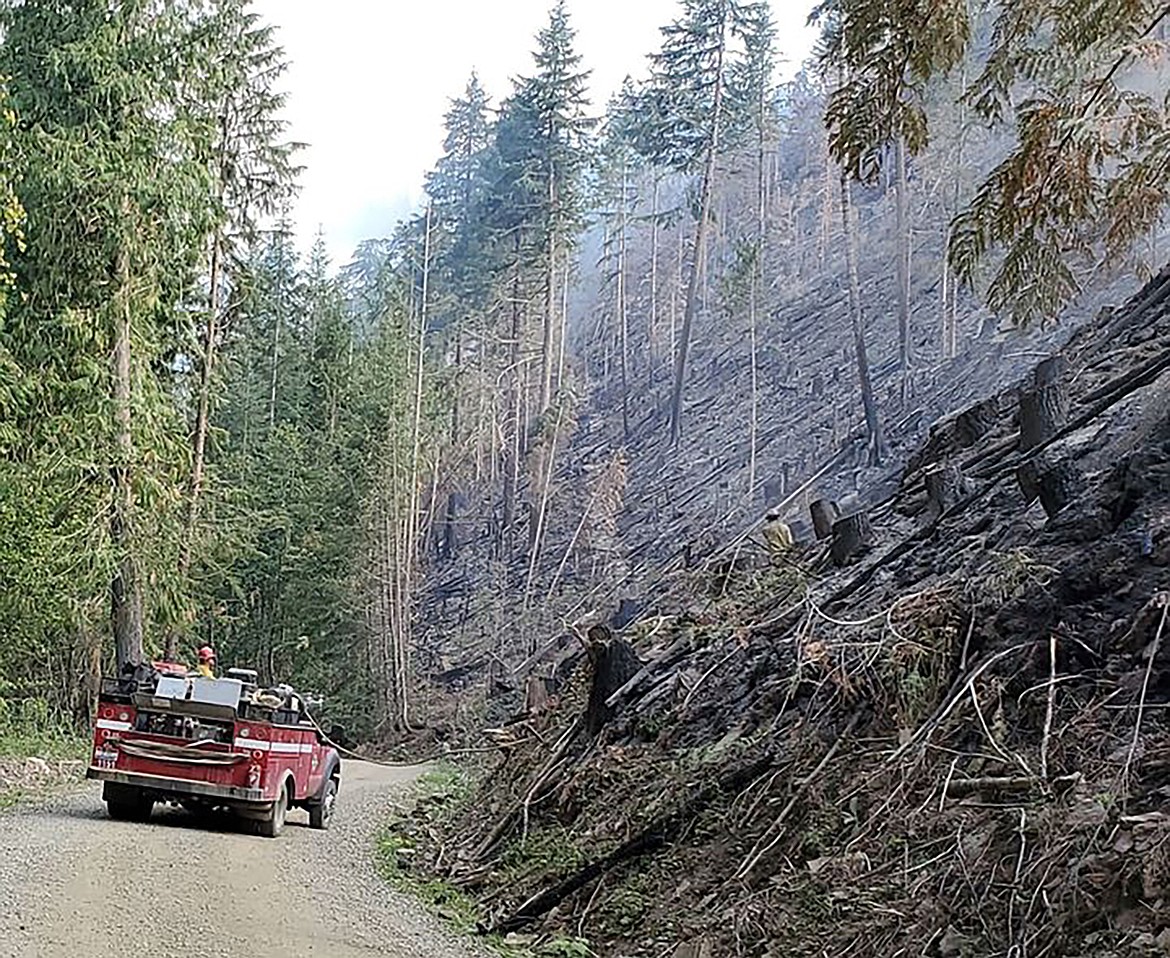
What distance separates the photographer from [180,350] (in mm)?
23625

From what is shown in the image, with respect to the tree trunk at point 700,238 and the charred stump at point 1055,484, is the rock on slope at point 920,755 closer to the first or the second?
the charred stump at point 1055,484

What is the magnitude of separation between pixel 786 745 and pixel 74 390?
50.2ft

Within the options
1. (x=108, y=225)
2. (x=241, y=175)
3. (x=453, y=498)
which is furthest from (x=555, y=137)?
(x=108, y=225)

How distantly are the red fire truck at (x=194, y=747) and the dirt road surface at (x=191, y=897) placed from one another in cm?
38

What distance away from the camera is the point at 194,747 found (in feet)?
40.4

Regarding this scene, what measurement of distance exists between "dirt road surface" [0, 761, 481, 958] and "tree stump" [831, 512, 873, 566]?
5.76 metres

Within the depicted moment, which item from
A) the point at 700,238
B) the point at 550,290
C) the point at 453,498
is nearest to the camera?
the point at 700,238

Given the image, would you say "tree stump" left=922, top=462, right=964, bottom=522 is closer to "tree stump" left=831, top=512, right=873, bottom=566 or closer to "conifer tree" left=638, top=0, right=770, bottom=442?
"tree stump" left=831, top=512, right=873, bottom=566

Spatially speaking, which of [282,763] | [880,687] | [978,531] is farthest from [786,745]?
[282,763]

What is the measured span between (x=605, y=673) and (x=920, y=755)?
514 cm

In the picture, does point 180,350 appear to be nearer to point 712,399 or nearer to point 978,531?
point 978,531

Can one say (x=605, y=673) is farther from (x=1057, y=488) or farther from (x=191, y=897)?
(x=1057, y=488)

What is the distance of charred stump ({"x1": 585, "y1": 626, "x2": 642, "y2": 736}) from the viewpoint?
12.0 metres

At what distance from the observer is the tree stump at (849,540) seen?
1250 centimetres
